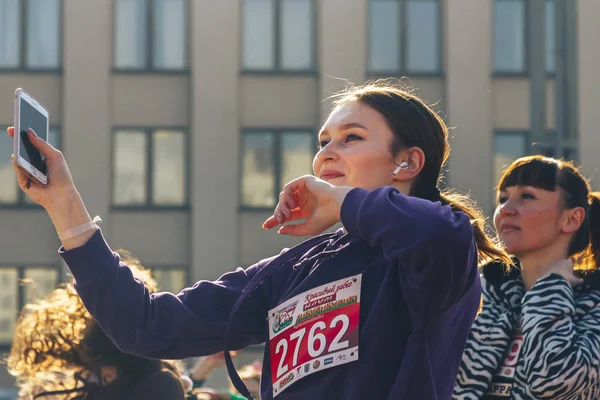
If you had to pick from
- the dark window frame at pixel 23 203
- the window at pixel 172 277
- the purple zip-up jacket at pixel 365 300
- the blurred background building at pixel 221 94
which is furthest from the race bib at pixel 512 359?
the dark window frame at pixel 23 203

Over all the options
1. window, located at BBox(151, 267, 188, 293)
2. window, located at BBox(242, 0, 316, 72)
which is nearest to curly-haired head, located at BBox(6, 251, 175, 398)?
Answer: window, located at BBox(151, 267, 188, 293)

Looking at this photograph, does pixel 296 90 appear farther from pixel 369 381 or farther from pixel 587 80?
pixel 369 381

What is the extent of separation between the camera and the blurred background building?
2231 centimetres

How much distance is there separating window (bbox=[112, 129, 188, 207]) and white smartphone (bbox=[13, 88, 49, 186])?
65.1 feet

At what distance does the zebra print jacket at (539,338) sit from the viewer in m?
3.90

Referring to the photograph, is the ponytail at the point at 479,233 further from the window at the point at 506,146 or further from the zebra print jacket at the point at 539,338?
the window at the point at 506,146

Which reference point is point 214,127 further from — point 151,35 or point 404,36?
point 404,36

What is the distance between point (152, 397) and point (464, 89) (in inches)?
752

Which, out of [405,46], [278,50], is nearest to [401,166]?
[278,50]

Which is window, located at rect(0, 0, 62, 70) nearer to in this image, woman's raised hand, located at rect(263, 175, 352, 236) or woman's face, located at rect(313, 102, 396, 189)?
woman's face, located at rect(313, 102, 396, 189)

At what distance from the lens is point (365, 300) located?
107 inches

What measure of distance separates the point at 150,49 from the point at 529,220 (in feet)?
62.5

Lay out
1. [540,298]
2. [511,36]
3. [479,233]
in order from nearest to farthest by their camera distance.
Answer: [479,233]
[540,298]
[511,36]

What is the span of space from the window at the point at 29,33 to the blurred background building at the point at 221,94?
27mm
